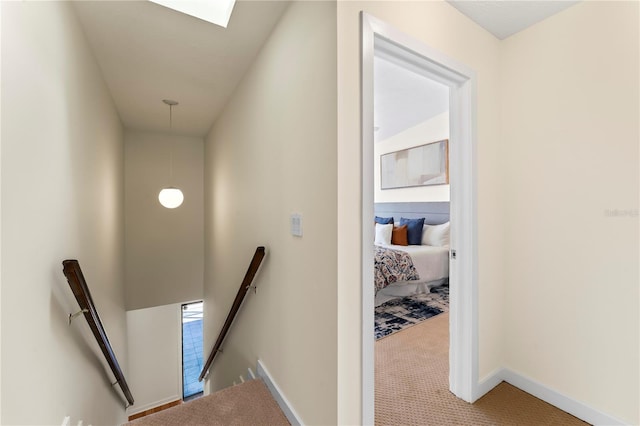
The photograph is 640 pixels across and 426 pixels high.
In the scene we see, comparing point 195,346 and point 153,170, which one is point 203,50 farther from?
point 195,346

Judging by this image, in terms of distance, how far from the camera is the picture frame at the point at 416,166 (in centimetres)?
424

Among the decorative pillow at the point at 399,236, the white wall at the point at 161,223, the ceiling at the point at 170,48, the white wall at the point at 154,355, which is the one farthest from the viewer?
the white wall at the point at 154,355

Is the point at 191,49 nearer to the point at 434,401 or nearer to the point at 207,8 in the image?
the point at 207,8

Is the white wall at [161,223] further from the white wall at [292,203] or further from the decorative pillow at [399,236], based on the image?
the decorative pillow at [399,236]

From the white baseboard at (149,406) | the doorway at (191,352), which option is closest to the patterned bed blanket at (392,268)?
the doorway at (191,352)

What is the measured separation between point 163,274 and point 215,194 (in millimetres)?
1843

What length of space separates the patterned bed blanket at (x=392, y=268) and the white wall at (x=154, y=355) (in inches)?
163

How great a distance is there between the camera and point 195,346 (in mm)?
5867

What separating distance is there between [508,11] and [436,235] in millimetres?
3042

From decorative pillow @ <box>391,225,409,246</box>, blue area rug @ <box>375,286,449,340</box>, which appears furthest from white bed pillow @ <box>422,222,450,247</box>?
blue area rug @ <box>375,286,449,340</box>

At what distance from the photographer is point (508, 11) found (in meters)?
1.60

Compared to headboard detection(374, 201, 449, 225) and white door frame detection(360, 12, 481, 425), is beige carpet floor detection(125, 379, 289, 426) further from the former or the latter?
headboard detection(374, 201, 449, 225)

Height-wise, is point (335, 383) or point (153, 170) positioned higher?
point (153, 170)

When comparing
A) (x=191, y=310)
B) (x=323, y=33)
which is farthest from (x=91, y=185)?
(x=191, y=310)
